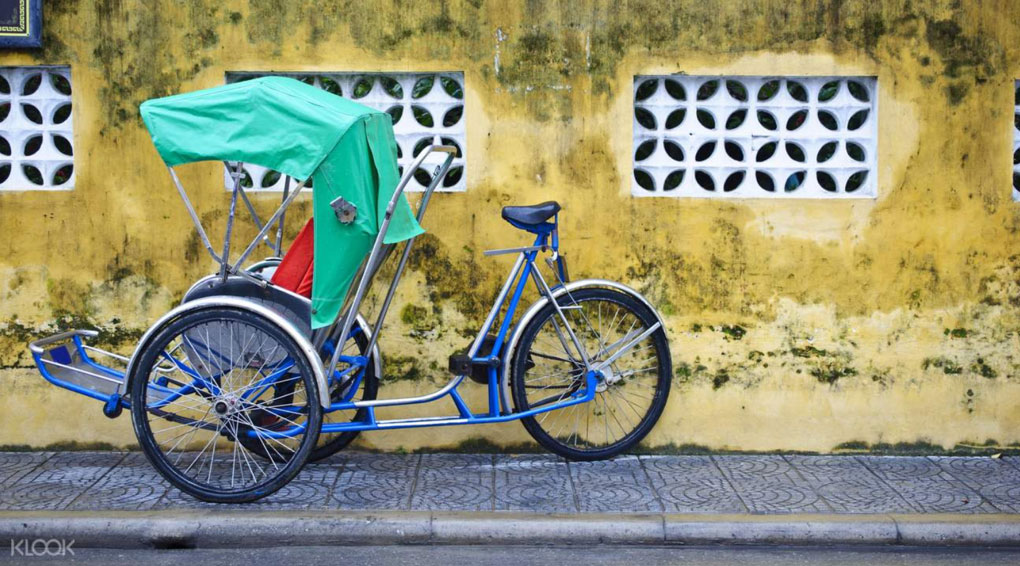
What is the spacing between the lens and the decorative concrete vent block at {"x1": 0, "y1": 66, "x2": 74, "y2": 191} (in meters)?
6.23

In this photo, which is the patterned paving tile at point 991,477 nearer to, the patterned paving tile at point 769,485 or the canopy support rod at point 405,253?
the patterned paving tile at point 769,485

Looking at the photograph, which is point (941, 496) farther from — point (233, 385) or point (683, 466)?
point (233, 385)

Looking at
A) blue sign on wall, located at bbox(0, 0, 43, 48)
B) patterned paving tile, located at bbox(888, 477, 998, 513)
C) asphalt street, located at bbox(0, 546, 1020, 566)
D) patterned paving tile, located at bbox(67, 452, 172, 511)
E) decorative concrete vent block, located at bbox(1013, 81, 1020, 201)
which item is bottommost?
asphalt street, located at bbox(0, 546, 1020, 566)

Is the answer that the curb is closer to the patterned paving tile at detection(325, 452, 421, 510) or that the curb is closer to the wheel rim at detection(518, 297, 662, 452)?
the patterned paving tile at detection(325, 452, 421, 510)

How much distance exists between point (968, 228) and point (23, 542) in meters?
5.60

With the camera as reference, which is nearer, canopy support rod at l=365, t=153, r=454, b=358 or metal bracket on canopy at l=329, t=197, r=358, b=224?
metal bracket on canopy at l=329, t=197, r=358, b=224

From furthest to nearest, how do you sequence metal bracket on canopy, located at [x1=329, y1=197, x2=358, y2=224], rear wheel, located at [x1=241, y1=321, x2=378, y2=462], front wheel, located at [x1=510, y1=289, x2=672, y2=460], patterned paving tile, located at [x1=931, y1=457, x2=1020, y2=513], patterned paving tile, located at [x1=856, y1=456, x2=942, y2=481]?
front wheel, located at [x1=510, y1=289, x2=672, y2=460] < patterned paving tile, located at [x1=856, y1=456, x2=942, y2=481] < rear wheel, located at [x1=241, y1=321, x2=378, y2=462] < patterned paving tile, located at [x1=931, y1=457, x2=1020, y2=513] < metal bracket on canopy, located at [x1=329, y1=197, x2=358, y2=224]

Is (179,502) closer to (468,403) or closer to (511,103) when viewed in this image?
(468,403)

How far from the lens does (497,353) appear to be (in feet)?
18.9

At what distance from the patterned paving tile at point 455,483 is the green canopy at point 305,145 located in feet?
3.61

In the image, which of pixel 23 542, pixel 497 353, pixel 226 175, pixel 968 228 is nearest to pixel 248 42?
pixel 226 175

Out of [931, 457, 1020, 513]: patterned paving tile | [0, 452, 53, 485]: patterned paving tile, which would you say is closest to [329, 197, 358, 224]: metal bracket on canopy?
[0, 452, 53, 485]: patterned paving tile

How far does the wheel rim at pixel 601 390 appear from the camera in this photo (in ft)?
20.0

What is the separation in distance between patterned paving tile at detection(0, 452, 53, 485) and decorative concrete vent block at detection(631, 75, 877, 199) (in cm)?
396
